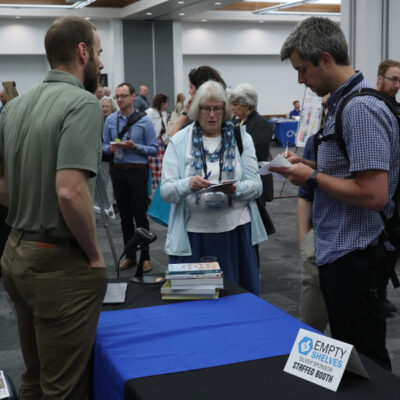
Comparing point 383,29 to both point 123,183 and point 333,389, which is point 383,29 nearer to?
point 123,183

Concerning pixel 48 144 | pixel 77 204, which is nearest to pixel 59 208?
pixel 77 204

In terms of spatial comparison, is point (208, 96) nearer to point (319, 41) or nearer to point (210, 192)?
point (210, 192)

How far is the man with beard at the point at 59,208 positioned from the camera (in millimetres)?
1620

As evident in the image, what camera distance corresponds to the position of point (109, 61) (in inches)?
635

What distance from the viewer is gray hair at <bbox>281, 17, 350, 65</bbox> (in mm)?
1676

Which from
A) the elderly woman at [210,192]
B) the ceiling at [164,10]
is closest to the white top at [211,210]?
the elderly woman at [210,192]

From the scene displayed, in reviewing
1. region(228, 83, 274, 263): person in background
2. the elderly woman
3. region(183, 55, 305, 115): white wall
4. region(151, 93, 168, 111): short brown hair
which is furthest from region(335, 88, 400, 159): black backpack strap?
region(183, 55, 305, 115): white wall

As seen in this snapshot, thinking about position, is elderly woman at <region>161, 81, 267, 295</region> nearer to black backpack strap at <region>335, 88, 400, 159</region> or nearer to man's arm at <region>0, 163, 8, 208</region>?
man's arm at <region>0, 163, 8, 208</region>

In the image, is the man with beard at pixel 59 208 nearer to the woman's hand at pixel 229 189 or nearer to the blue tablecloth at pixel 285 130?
the woman's hand at pixel 229 189

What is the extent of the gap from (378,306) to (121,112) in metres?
3.52

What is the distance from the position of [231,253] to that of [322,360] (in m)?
1.58

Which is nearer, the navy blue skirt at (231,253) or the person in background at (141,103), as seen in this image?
the navy blue skirt at (231,253)

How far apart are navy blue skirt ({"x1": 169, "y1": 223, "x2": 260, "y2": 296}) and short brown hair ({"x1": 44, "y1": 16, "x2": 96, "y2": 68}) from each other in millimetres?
1402

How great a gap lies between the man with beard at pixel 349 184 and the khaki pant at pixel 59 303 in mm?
705
